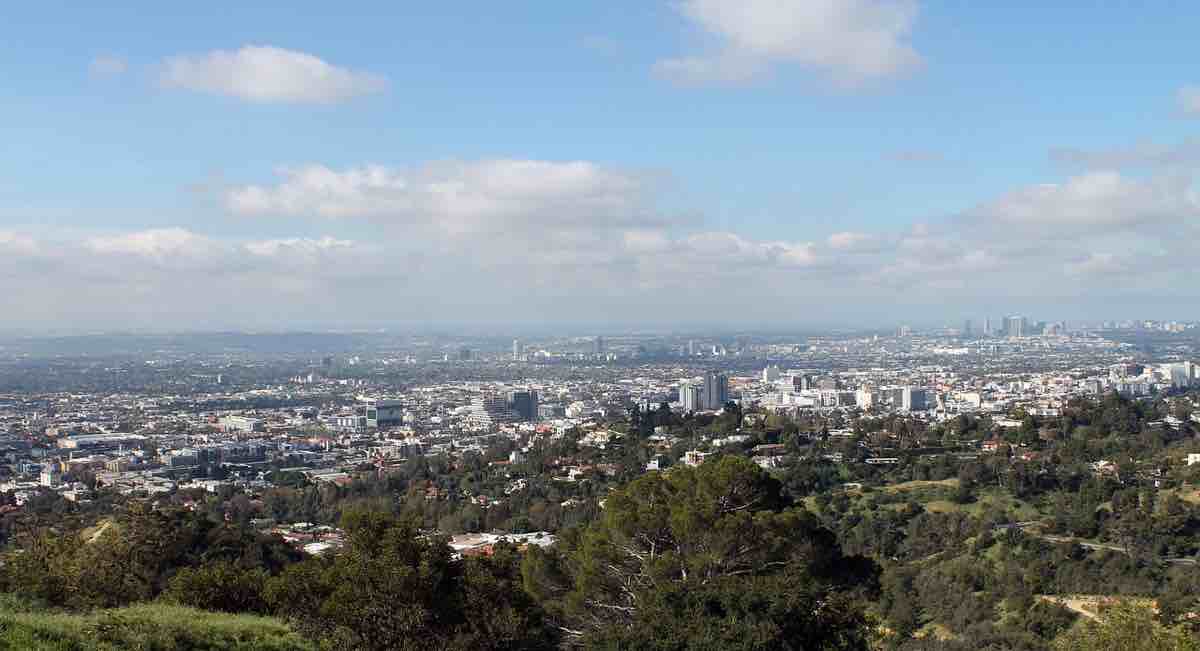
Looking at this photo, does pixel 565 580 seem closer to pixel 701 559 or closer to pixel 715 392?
pixel 701 559

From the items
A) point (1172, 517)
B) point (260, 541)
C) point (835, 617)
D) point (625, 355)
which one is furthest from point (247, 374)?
point (835, 617)

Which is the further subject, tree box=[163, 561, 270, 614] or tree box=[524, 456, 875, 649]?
tree box=[163, 561, 270, 614]

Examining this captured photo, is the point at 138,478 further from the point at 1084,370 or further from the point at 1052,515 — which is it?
the point at 1084,370

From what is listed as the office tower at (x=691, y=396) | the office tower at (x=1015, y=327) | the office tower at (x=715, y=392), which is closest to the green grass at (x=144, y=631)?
the office tower at (x=691, y=396)

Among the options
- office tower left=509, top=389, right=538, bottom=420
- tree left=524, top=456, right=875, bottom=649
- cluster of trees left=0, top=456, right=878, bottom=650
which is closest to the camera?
tree left=524, top=456, right=875, bottom=649

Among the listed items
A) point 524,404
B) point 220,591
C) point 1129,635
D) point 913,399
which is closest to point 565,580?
point 220,591

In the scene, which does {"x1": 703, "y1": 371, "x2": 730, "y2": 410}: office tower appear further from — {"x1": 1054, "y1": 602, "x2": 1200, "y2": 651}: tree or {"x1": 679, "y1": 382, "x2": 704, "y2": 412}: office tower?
{"x1": 1054, "y1": 602, "x2": 1200, "y2": 651}: tree

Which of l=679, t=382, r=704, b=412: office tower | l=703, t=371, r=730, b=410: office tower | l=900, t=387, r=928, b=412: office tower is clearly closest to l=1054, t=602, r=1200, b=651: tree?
l=900, t=387, r=928, b=412: office tower

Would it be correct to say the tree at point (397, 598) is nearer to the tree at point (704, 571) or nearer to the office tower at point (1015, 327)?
the tree at point (704, 571)
